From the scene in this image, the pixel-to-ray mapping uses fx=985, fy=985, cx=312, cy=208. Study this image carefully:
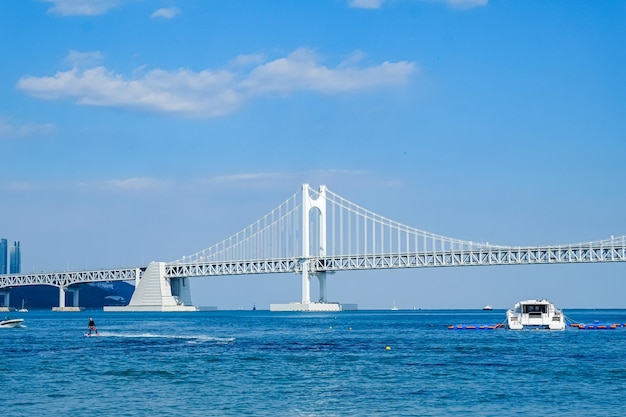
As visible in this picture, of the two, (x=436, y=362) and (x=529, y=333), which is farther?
(x=529, y=333)

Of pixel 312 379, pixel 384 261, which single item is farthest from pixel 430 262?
pixel 312 379

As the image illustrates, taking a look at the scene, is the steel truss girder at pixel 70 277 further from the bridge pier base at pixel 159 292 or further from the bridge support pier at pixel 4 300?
the bridge support pier at pixel 4 300

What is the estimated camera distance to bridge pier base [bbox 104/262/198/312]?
5733 inches

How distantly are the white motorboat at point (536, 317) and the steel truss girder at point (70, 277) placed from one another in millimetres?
92464

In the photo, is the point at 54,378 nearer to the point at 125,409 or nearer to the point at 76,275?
the point at 125,409

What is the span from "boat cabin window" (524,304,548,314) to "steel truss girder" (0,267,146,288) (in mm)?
92553

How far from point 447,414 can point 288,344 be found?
26156 mm

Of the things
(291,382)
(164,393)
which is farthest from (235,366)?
(164,393)

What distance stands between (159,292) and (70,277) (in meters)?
28.0

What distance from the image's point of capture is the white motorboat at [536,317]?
6700 cm

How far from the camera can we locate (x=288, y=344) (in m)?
49.5

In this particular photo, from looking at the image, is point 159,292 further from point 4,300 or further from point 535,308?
point 535,308

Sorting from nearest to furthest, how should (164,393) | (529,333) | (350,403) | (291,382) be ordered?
1. (350,403)
2. (164,393)
3. (291,382)
4. (529,333)

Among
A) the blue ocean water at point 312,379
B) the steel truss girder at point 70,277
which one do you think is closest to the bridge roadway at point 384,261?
the steel truss girder at point 70,277
